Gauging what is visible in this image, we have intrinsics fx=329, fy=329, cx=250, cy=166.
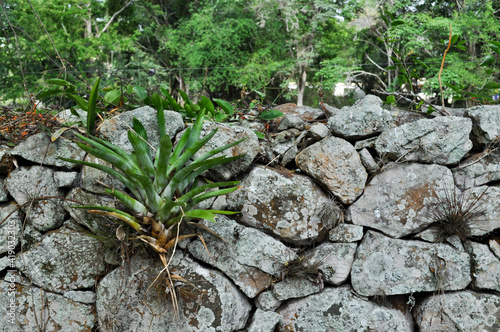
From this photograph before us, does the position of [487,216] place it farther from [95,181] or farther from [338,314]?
[95,181]

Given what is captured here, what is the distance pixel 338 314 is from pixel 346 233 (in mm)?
531

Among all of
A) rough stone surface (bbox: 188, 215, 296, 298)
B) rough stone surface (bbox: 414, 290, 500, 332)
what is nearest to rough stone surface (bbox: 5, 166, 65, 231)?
rough stone surface (bbox: 188, 215, 296, 298)

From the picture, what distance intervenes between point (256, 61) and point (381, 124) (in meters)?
9.10

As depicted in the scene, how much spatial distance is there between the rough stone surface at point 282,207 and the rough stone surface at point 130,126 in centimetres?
67

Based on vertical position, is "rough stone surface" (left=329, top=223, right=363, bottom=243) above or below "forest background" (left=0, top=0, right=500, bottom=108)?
above

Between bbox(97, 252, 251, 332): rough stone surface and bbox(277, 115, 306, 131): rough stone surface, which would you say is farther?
bbox(277, 115, 306, 131): rough stone surface

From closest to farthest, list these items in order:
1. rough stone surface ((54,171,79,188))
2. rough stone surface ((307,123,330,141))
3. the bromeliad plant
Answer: the bromeliad plant, rough stone surface ((54,171,79,188)), rough stone surface ((307,123,330,141))

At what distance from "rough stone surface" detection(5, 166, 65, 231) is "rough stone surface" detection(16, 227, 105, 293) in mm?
103

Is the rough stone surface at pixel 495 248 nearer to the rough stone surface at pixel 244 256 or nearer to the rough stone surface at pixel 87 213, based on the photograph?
the rough stone surface at pixel 244 256

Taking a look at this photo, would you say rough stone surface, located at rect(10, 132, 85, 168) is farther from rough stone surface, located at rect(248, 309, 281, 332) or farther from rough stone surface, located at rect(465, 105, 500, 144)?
rough stone surface, located at rect(465, 105, 500, 144)

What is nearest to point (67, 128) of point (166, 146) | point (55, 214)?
point (55, 214)

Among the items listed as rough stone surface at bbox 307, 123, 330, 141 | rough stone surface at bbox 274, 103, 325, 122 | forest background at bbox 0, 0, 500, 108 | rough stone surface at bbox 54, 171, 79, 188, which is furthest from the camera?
forest background at bbox 0, 0, 500, 108

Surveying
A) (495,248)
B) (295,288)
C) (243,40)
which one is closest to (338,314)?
(295,288)

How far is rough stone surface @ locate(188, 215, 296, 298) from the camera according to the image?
86.9 inches
